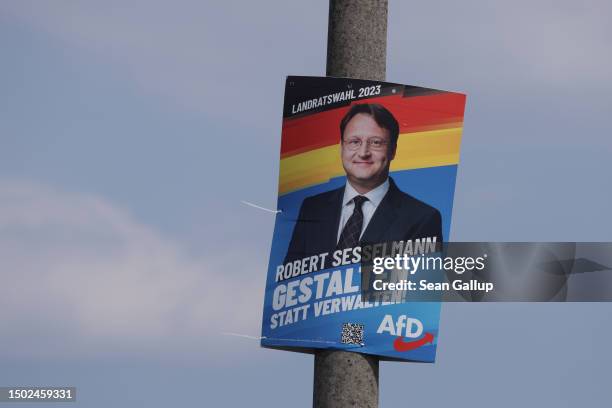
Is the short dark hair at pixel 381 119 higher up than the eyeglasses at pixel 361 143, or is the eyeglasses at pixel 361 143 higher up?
the short dark hair at pixel 381 119

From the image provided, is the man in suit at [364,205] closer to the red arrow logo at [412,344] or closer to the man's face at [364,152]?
the man's face at [364,152]

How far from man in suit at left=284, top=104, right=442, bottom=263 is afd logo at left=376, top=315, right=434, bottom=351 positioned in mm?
810

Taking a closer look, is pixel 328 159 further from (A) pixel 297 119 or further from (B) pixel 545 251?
(B) pixel 545 251

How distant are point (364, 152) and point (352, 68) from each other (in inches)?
33.2

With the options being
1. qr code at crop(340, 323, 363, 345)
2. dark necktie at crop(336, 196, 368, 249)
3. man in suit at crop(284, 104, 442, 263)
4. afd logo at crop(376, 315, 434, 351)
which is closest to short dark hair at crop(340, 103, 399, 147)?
man in suit at crop(284, 104, 442, 263)

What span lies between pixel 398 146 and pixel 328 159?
71 cm

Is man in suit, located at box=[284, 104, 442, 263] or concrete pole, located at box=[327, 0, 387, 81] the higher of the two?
concrete pole, located at box=[327, 0, 387, 81]

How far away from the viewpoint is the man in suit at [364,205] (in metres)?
11.3

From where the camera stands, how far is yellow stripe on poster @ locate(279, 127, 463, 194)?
37.4 ft

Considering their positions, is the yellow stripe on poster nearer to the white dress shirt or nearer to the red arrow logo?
the white dress shirt

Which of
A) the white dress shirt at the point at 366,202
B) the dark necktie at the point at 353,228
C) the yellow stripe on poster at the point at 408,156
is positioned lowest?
the dark necktie at the point at 353,228

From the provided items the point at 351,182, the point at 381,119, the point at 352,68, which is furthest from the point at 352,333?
the point at 352,68

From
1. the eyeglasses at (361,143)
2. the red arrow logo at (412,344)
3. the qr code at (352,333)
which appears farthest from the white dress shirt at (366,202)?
the red arrow logo at (412,344)

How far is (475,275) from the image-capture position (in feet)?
38.2
